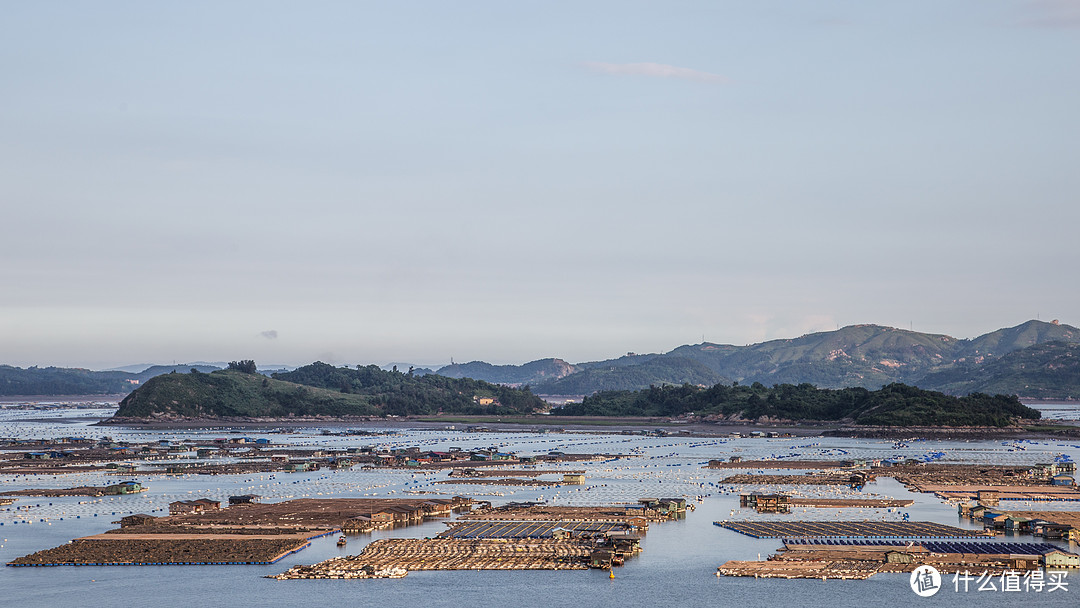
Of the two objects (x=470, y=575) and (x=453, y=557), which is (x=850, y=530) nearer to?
(x=453, y=557)

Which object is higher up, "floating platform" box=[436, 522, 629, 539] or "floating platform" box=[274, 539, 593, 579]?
"floating platform" box=[436, 522, 629, 539]

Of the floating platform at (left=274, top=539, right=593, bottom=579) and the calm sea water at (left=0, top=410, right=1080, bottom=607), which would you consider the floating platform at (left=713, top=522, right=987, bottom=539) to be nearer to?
the calm sea water at (left=0, top=410, right=1080, bottom=607)

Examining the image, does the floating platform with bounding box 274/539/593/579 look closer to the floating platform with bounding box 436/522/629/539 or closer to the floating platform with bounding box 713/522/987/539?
the floating platform with bounding box 436/522/629/539

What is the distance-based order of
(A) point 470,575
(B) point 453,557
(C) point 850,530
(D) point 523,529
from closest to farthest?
(A) point 470,575, (B) point 453,557, (C) point 850,530, (D) point 523,529

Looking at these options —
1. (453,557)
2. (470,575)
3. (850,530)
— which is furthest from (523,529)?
(850,530)

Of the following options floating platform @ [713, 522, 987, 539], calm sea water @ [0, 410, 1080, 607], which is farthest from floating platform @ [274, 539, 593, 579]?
floating platform @ [713, 522, 987, 539]

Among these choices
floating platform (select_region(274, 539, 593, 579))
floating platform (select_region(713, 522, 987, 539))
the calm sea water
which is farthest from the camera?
floating platform (select_region(713, 522, 987, 539))

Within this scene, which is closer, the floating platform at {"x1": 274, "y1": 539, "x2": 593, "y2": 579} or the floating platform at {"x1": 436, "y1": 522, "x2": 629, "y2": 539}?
the floating platform at {"x1": 274, "y1": 539, "x2": 593, "y2": 579}

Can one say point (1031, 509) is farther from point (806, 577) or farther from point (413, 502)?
point (413, 502)

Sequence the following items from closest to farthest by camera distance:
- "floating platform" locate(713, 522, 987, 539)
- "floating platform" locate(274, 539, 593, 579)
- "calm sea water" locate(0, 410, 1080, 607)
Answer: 1. "calm sea water" locate(0, 410, 1080, 607)
2. "floating platform" locate(274, 539, 593, 579)
3. "floating platform" locate(713, 522, 987, 539)
